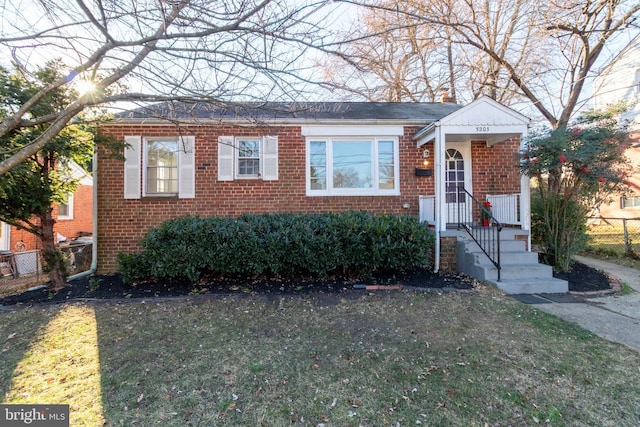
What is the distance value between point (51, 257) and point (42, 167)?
5.55ft

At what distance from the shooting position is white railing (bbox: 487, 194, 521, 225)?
7031 millimetres

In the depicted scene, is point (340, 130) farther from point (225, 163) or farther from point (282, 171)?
point (225, 163)

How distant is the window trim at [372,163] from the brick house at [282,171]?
1.0 inches

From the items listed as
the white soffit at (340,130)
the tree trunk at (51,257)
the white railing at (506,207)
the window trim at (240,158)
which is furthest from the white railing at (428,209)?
the tree trunk at (51,257)

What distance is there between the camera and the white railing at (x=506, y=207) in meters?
7.03

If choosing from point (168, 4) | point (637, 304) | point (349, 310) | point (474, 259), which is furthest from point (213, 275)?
point (637, 304)

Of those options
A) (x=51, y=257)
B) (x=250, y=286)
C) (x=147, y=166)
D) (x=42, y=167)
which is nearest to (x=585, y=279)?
(x=250, y=286)

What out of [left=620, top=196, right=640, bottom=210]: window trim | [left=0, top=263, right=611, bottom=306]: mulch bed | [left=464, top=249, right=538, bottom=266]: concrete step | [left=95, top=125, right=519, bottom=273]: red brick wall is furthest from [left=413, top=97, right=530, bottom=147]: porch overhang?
[left=620, top=196, right=640, bottom=210]: window trim

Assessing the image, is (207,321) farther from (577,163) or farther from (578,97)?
(578,97)

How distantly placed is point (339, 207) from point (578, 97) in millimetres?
8449

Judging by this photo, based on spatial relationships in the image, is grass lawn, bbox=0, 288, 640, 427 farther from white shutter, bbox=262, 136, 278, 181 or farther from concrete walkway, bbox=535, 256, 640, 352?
white shutter, bbox=262, 136, 278, 181

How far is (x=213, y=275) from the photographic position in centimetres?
589

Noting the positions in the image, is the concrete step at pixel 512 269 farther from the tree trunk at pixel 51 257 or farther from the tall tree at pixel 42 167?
the tree trunk at pixel 51 257

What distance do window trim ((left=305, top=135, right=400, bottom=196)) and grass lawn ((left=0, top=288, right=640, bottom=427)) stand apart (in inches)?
132
